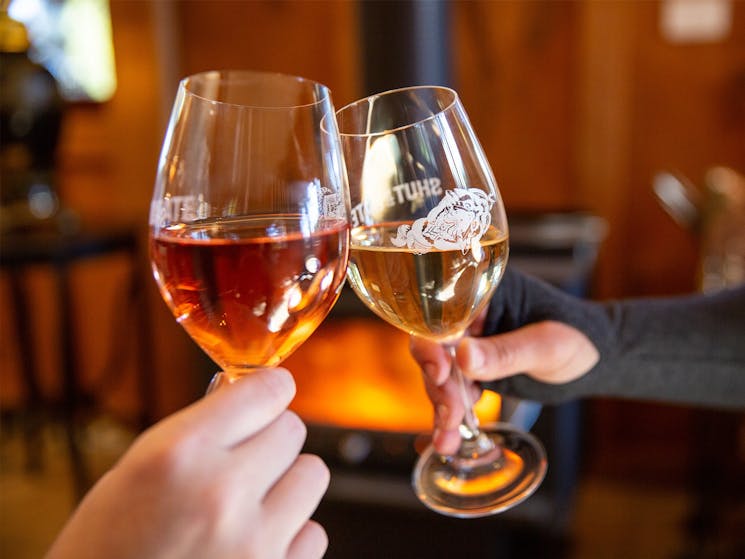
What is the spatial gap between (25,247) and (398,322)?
5.59ft

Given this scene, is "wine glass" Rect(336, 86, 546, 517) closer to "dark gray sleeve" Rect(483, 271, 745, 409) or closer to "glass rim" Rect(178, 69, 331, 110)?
"glass rim" Rect(178, 69, 331, 110)

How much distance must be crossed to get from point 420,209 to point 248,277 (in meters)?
0.18

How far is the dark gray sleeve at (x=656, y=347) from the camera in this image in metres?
0.85

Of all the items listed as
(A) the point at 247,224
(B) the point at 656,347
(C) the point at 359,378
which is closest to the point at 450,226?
(A) the point at 247,224

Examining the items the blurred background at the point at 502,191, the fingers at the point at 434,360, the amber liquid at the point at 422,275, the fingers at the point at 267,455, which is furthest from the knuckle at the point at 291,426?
the blurred background at the point at 502,191

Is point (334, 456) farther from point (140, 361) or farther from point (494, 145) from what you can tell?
point (140, 361)

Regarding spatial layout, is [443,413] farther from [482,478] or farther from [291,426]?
[291,426]

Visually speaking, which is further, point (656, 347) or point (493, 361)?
point (656, 347)

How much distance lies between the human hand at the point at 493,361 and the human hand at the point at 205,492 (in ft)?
1.08

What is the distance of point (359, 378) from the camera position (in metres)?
1.97

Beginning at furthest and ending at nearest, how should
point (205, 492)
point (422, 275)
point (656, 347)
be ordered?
point (656, 347), point (422, 275), point (205, 492)

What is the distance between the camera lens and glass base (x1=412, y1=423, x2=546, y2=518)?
0.66 m

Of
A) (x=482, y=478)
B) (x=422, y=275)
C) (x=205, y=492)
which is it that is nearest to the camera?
(x=205, y=492)

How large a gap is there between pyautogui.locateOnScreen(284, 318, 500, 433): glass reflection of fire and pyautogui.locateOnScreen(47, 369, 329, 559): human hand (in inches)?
56.2
